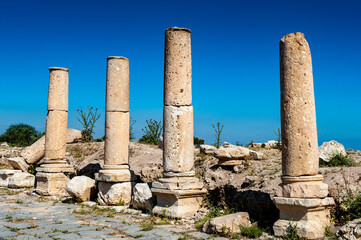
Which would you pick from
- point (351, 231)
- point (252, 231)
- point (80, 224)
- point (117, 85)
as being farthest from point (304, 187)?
point (117, 85)

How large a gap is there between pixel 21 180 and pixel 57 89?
13.7ft

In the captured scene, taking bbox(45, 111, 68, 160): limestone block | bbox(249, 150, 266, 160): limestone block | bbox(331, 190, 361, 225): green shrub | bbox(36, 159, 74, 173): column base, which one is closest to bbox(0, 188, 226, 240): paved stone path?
bbox(36, 159, 74, 173): column base

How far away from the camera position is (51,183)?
13195mm

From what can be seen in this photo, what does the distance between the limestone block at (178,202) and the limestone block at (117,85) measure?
3.37 metres

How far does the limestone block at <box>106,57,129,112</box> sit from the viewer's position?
37.5 ft

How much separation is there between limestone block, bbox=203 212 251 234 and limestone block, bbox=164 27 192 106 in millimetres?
3230

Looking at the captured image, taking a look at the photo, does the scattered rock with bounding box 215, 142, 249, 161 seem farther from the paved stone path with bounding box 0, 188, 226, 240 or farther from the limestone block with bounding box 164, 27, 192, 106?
the paved stone path with bounding box 0, 188, 226, 240

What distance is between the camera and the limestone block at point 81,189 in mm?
11312

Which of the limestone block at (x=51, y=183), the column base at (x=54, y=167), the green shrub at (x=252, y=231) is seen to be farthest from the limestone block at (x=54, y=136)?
the green shrub at (x=252, y=231)

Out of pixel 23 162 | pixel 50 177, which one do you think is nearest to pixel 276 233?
pixel 50 177

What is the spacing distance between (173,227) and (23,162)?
10.5 metres

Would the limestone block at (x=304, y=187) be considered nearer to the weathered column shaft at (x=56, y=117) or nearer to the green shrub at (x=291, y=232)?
the green shrub at (x=291, y=232)

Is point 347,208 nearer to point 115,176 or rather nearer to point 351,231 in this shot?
point 351,231

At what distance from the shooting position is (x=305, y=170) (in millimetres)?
7027
